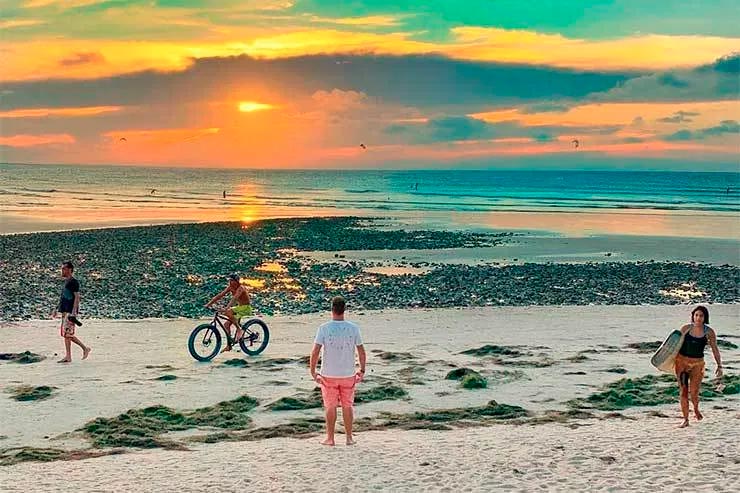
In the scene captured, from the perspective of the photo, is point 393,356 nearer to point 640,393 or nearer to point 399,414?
point 399,414

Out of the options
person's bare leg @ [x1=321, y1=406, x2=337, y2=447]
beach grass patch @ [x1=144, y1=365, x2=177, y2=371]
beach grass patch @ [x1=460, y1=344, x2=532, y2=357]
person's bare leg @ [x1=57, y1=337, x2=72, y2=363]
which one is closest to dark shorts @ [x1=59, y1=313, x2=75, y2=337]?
person's bare leg @ [x1=57, y1=337, x2=72, y2=363]

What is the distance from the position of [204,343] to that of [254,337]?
3.70 feet

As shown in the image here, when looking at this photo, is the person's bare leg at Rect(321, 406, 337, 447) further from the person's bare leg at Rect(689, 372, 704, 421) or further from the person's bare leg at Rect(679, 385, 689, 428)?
the person's bare leg at Rect(689, 372, 704, 421)

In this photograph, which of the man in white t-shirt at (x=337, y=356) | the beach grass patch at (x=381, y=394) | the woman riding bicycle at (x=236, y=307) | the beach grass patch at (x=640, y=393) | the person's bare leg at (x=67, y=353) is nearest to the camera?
the man in white t-shirt at (x=337, y=356)

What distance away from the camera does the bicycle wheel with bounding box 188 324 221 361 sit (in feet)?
61.1

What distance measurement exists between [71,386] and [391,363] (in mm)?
6621

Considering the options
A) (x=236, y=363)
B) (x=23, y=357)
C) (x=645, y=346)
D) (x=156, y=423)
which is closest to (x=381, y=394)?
(x=236, y=363)

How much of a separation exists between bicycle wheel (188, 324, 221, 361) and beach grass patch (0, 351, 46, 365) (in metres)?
3.28

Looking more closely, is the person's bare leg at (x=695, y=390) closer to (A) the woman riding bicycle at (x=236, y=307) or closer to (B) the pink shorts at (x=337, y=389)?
(B) the pink shorts at (x=337, y=389)

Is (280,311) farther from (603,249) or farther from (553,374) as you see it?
(603,249)

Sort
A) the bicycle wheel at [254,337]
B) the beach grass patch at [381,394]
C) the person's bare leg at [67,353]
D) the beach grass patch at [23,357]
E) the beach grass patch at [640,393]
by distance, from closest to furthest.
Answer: the beach grass patch at [640,393] → the beach grass patch at [381,394] → the person's bare leg at [67,353] → the beach grass patch at [23,357] → the bicycle wheel at [254,337]

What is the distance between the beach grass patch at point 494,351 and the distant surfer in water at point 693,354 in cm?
635

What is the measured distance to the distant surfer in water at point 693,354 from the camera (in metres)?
13.3

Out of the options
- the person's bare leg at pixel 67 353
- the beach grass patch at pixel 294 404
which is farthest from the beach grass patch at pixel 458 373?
the person's bare leg at pixel 67 353
